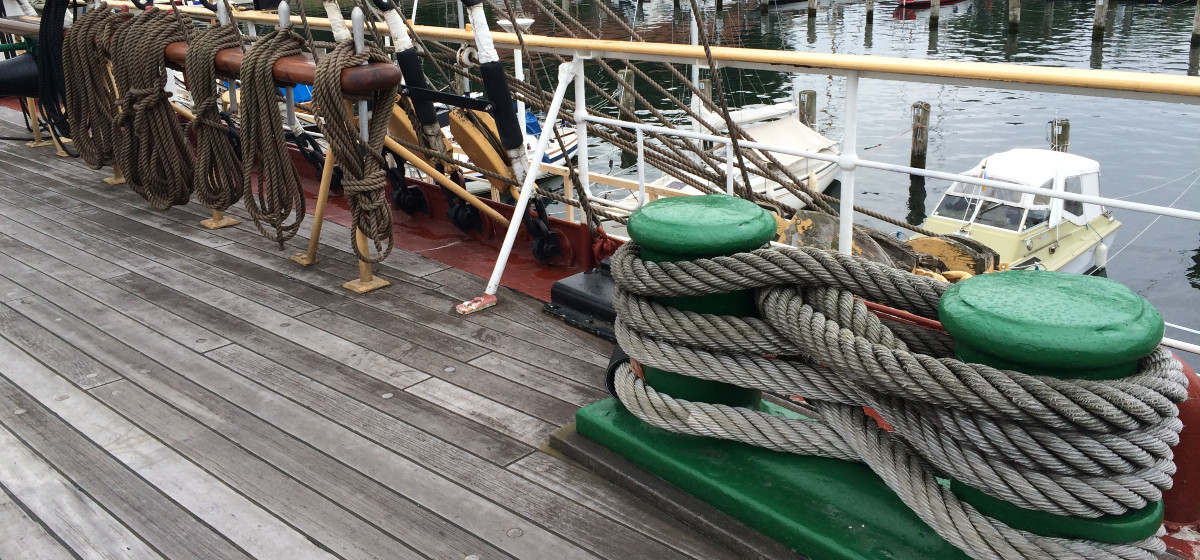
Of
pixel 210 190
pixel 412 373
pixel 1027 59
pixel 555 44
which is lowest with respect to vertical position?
pixel 1027 59

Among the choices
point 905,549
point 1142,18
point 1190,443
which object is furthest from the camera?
point 1142,18

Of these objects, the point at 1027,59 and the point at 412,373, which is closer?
the point at 412,373

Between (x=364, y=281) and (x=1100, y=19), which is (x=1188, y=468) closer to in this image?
(x=364, y=281)

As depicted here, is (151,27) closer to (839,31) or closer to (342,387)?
(342,387)

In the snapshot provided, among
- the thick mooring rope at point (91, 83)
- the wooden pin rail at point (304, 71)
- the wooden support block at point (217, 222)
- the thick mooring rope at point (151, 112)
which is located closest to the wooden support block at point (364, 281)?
the wooden pin rail at point (304, 71)

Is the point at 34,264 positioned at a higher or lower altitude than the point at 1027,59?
higher

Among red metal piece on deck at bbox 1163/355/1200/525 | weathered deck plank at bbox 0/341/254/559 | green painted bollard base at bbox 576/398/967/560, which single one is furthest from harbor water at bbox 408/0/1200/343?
red metal piece on deck at bbox 1163/355/1200/525

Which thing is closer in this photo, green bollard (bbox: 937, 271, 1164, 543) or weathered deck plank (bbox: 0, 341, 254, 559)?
green bollard (bbox: 937, 271, 1164, 543)

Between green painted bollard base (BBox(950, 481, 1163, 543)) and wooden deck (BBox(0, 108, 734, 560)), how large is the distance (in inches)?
25.0

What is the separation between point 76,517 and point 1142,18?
37.0 metres

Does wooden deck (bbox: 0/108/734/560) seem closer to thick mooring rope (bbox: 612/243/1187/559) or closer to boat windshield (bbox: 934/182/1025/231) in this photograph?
thick mooring rope (bbox: 612/243/1187/559)

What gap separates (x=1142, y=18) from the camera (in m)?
31.3

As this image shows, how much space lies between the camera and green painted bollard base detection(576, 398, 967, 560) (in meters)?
1.83

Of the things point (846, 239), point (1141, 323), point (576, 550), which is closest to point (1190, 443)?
point (1141, 323)
